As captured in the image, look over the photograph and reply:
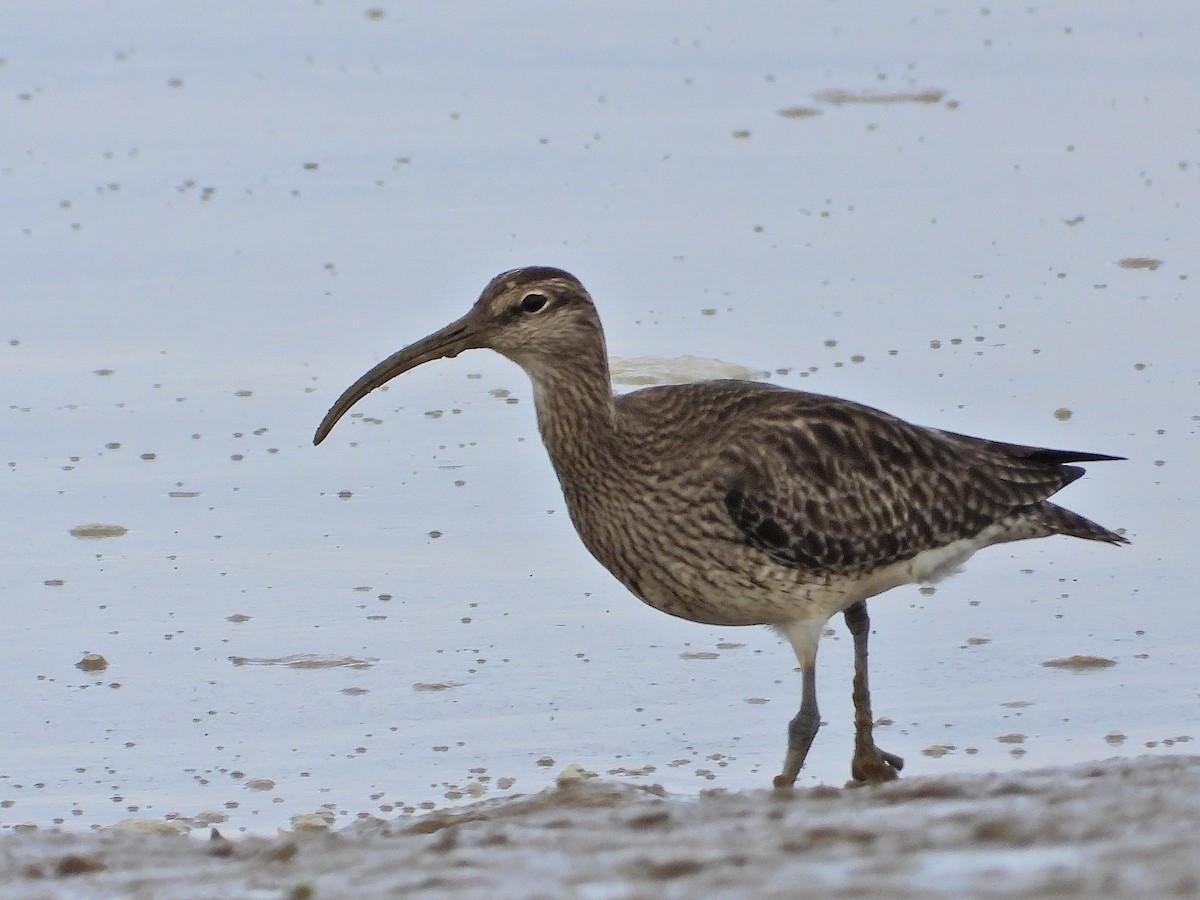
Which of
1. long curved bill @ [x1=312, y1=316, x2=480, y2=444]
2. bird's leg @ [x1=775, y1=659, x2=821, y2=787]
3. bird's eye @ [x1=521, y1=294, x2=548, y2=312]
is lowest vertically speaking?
bird's leg @ [x1=775, y1=659, x2=821, y2=787]

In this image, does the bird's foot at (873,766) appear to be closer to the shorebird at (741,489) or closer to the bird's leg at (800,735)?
the shorebird at (741,489)

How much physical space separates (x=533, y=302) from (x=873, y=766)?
1.93 meters

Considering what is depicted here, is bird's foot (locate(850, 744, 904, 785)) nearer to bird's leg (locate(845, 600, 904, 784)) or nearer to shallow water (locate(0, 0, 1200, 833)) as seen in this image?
bird's leg (locate(845, 600, 904, 784))

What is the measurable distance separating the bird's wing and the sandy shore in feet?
4.49

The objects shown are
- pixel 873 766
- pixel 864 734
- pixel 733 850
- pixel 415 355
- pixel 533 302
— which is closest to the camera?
pixel 733 850

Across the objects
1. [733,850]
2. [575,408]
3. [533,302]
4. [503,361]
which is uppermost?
[503,361]

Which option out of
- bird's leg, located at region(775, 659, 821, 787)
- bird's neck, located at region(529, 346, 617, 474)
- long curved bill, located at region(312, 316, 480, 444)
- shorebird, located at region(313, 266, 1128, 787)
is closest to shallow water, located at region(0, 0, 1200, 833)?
bird's leg, located at region(775, 659, 821, 787)

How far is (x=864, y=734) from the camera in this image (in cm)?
820

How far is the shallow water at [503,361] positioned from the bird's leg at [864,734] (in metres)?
0.13

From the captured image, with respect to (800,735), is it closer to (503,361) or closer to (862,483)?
(862,483)

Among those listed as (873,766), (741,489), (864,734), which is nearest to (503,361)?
(741,489)

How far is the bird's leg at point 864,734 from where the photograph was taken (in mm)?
7953

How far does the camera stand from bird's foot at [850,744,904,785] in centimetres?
788

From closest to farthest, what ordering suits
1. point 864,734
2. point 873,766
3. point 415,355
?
point 873,766 → point 864,734 → point 415,355
